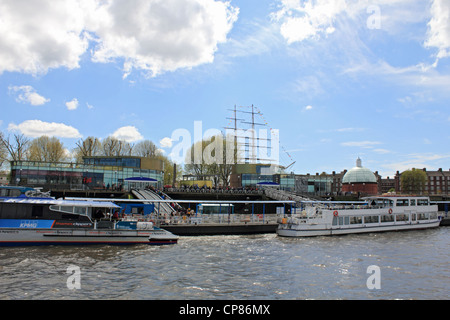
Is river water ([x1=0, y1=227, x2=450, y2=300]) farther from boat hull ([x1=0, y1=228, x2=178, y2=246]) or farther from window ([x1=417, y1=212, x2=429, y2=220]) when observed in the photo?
window ([x1=417, y1=212, x2=429, y2=220])

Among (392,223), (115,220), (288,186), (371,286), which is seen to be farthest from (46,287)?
(288,186)

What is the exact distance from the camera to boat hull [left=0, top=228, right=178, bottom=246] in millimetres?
23562

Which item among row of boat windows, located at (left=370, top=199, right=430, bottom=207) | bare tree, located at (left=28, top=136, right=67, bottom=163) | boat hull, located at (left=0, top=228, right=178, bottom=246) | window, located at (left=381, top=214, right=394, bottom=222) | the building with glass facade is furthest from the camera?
bare tree, located at (left=28, top=136, right=67, bottom=163)

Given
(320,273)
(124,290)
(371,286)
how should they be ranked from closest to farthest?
(124,290) → (371,286) → (320,273)

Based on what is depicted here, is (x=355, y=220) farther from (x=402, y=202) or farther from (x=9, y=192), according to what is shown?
(x=9, y=192)

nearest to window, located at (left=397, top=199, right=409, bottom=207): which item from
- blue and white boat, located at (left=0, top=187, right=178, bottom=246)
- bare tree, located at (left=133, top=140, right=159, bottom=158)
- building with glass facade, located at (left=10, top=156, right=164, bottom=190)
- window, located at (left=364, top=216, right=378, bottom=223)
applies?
window, located at (left=364, top=216, right=378, bottom=223)

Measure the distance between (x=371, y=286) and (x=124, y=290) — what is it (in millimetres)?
11804

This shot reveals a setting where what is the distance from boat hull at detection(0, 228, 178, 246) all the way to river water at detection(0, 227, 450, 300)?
926 millimetres

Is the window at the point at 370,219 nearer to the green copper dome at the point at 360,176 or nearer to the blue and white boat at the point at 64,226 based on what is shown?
the blue and white boat at the point at 64,226

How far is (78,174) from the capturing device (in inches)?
2245

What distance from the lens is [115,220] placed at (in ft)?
88.1

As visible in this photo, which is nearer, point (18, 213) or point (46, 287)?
point (46, 287)

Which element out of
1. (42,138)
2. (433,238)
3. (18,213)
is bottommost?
(433,238)
